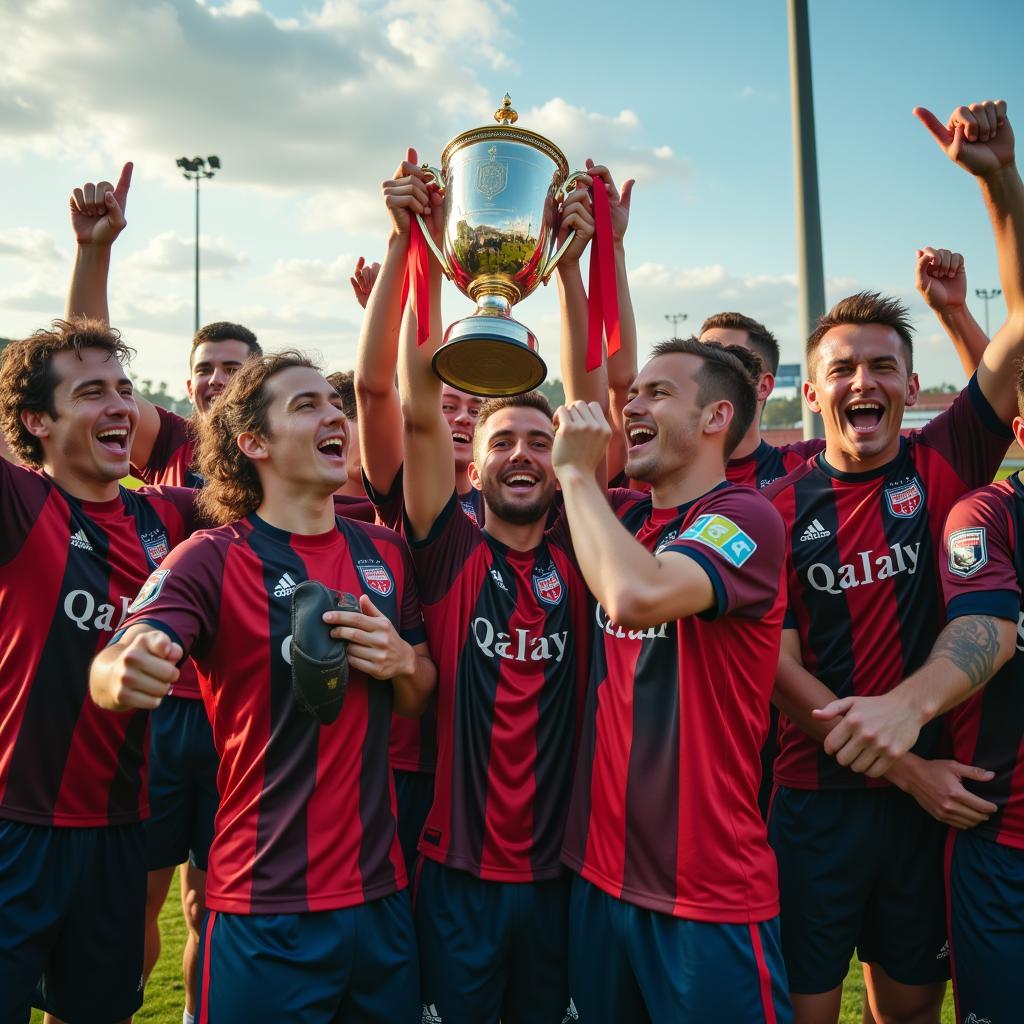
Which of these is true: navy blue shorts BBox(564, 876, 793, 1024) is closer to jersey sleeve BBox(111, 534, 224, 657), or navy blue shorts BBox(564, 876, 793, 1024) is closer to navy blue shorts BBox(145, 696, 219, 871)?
jersey sleeve BBox(111, 534, 224, 657)

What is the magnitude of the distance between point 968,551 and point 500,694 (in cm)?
150

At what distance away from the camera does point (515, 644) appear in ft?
9.34

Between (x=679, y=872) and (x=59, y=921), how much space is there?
1.94 metres

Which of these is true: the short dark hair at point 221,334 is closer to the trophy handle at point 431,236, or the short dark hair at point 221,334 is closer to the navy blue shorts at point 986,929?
→ the trophy handle at point 431,236

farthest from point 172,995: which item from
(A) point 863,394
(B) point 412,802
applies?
(A) point 863,394

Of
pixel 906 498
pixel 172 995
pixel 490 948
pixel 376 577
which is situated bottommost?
pixel 172 995

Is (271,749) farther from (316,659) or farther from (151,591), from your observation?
(151,591)

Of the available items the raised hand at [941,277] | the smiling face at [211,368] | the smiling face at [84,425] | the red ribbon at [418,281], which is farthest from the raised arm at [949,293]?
the smiling face at [211,368]

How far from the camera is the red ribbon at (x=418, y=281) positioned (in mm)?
2912

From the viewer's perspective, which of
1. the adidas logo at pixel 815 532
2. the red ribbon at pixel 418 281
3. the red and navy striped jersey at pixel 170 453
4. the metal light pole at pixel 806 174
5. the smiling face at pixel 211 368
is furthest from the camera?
the metal light pole at pixel 806 174

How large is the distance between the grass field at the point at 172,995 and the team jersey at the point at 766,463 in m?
2.41

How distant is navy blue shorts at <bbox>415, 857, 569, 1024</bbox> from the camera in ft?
8.60

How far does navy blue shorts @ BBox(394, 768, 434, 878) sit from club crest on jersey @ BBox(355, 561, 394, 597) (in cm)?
88

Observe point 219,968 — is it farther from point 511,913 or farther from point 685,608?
point 685,608
